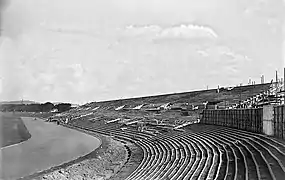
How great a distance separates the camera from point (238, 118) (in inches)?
688

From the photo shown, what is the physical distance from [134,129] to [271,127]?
17478 millimetres

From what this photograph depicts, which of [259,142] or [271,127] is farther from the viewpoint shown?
[271,127]

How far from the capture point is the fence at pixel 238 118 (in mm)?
14334

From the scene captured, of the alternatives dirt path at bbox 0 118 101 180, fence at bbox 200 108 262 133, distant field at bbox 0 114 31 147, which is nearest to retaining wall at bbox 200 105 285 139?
fence at bbox 200 108 262 133

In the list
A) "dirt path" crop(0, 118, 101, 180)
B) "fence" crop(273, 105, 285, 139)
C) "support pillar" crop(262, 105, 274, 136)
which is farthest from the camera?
"dirt path" crop(0, 118, 101, 180)

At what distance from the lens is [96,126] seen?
1505 inches

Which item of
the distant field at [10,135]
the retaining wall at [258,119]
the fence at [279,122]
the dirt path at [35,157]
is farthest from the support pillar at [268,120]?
the distant field at [10,135]

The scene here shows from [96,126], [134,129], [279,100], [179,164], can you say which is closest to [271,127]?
[179,164]

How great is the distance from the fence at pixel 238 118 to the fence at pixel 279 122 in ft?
5.35

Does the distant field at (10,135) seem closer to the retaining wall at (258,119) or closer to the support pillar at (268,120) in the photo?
the retaining wall at (258,119)

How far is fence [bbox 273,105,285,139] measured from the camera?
11211 millimetres

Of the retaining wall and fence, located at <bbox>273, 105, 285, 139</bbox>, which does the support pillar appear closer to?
the retaining wall

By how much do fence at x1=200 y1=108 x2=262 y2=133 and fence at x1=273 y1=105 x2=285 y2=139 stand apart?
1630 millimetres

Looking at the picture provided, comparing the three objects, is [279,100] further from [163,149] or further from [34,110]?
[34,110]
